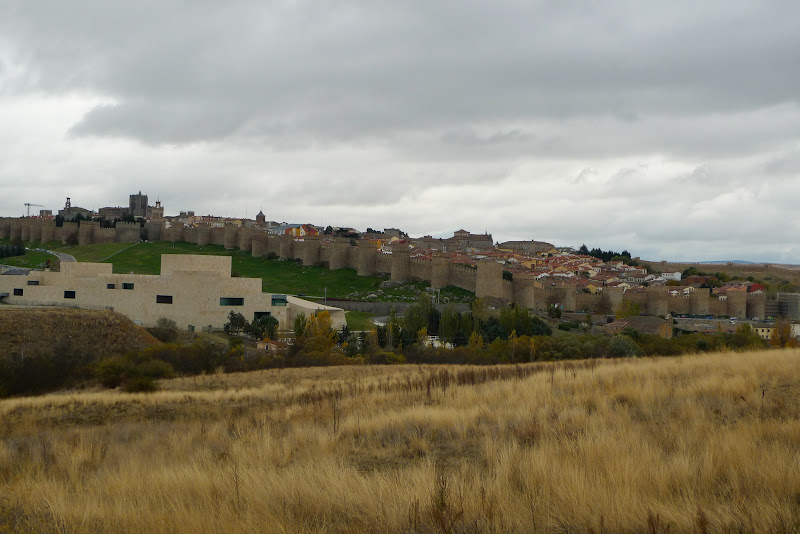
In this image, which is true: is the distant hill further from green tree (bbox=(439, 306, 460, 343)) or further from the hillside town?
the hillside town

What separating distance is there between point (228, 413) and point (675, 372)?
6.35 m

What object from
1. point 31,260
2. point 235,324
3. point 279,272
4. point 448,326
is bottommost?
point 235,324

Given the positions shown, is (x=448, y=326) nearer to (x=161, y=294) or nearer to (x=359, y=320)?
(x=359, y=320)

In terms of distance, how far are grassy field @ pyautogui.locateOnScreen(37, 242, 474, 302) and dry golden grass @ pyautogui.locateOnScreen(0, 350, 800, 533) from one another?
4558cm

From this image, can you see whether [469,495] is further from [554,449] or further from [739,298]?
[739,298]

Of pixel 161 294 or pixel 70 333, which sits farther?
pixel 161 294

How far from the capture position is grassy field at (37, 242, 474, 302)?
56.4 metres

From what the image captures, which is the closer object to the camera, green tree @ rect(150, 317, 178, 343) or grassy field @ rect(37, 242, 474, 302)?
green tree @ rect(150, 317, 178, 343)

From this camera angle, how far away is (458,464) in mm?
5051

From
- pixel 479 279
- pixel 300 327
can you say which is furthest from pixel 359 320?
pixel 479 279

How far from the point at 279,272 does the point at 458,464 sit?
6365 centimetres

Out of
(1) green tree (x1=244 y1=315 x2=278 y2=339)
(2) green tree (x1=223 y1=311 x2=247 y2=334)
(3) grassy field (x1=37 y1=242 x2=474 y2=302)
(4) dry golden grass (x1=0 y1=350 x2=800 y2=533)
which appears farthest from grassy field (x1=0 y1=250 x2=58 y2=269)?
(4) dry golden grass (x1=0 y1=350 x2=800 y2=533)

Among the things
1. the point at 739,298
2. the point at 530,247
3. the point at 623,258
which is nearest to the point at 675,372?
the point at 739,298

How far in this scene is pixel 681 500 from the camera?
3686mm
